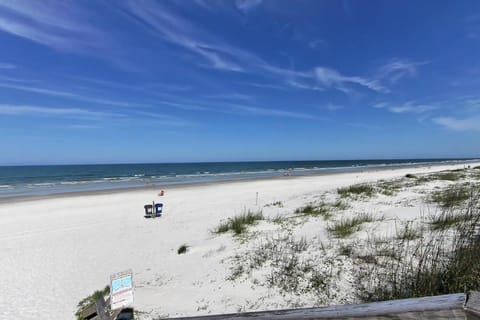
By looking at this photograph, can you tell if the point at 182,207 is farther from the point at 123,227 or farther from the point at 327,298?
the point at 327,298

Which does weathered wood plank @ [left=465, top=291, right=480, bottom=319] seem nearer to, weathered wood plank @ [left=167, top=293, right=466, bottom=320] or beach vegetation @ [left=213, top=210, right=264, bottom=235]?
weathered wood plank @ [left=167, top=293, right=466, bottom=320]

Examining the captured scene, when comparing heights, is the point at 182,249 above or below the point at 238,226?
below

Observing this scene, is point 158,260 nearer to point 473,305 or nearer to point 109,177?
point 473,305

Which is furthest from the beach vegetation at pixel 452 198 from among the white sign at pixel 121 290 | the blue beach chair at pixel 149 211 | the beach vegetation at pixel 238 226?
the blue beach chair at pixel 149 211

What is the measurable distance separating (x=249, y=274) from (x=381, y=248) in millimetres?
2392

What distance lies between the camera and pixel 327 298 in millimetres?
3621

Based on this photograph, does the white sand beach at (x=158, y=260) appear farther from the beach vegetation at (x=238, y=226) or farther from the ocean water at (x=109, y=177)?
the ocean water at (x=109, y=177)

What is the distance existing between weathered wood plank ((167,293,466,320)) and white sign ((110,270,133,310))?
9.11 ft

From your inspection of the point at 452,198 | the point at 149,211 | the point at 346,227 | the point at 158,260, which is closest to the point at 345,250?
the point at 346,227

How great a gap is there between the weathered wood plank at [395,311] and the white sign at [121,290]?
9.11 ft

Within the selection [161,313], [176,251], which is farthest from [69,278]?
[161,313]

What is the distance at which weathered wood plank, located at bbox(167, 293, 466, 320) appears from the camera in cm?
101

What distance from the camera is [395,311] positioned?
109 cm

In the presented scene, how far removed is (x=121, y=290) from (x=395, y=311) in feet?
11.5
